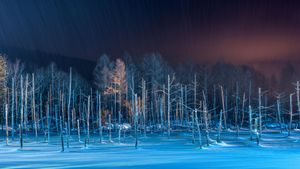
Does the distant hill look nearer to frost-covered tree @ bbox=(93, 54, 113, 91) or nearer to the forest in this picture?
the forest

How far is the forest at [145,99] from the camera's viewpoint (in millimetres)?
41375

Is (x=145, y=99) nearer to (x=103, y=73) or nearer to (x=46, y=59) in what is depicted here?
(x=103, y=73)

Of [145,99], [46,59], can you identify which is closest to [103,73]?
[145,99]

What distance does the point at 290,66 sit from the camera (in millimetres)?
76000

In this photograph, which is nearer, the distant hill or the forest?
the forest

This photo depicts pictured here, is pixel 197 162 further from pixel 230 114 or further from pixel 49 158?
pixel 230 114

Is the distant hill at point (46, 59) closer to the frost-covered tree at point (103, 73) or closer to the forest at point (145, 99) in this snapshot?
the forest at point (145, 99)

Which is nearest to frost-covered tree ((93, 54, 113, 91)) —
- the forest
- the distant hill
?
the forest

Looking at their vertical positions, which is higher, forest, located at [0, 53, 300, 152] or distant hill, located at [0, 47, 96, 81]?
distant hill, located at [0, 47, 96, 81]

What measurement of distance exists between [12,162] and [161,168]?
6535 mm

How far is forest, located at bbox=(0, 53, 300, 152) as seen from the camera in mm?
41375

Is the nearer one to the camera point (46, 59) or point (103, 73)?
point (103, 73)

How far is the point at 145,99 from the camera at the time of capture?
41969 mm

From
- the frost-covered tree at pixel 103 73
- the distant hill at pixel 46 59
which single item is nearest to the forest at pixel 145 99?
the frost-covered tree at pixel 103 73
